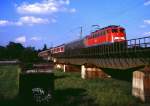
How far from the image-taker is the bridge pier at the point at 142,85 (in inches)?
1226

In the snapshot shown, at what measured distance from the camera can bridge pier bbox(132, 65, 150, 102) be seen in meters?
31.1

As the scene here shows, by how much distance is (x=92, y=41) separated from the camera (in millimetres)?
69000

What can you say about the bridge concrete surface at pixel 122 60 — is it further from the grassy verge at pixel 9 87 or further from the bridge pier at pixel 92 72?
the grassy verge at pixel 9 87

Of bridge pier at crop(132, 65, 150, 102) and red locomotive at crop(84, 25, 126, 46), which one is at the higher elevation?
red locomotive at crop(84, 25, 126, 46)

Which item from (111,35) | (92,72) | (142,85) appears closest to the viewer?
(142,85)

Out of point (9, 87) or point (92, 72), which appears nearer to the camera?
point (9, 87)

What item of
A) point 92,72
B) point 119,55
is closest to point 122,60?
point 119,55

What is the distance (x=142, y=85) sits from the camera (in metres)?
31.7

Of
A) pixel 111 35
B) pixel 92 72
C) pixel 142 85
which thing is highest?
pixel 111 35

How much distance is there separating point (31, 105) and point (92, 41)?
44.1 metres

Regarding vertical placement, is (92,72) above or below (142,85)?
above

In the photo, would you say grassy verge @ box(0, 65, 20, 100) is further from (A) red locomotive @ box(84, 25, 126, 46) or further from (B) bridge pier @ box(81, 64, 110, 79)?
(A) red locomotive @ box(84, 25, 126, 46)

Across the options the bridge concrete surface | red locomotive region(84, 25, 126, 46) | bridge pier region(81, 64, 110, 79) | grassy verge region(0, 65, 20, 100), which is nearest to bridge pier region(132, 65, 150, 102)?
the bridge concrete surface

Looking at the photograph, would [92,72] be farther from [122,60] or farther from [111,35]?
[122,60]
